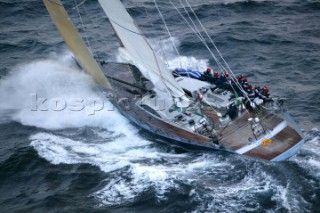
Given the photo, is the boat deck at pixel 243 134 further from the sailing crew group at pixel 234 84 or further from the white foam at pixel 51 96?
the white foam at pixel 51 96

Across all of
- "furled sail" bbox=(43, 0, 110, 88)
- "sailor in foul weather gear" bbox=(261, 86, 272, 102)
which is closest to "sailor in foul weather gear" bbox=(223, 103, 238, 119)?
"sailor in foul weather gear" bbox=(261, 86, 272, 102)

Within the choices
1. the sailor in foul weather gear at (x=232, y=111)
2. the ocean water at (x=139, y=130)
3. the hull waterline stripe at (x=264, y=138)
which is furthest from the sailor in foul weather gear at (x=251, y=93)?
the ocean water at (x=139, y=130)

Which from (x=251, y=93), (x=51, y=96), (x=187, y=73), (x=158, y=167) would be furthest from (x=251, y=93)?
(x=51, y=96)

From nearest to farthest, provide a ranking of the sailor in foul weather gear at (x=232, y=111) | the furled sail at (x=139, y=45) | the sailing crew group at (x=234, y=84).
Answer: the furled sail at (x=139, y=45)
the sailor in foul weather gear at (x=232, y=111)
the sailing crew group at (x=234, y=84)

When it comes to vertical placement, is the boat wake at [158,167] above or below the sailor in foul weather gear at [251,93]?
below

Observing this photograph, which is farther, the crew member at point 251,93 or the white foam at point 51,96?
the white foam at point 51,96

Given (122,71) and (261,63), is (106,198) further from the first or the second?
(261,63)

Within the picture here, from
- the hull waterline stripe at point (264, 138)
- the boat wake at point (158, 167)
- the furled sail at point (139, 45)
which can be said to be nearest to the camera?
the boat wake at point (158, 167)

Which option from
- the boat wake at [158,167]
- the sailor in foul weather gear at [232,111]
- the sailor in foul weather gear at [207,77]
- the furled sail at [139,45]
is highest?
the furled sail at [139,45]
